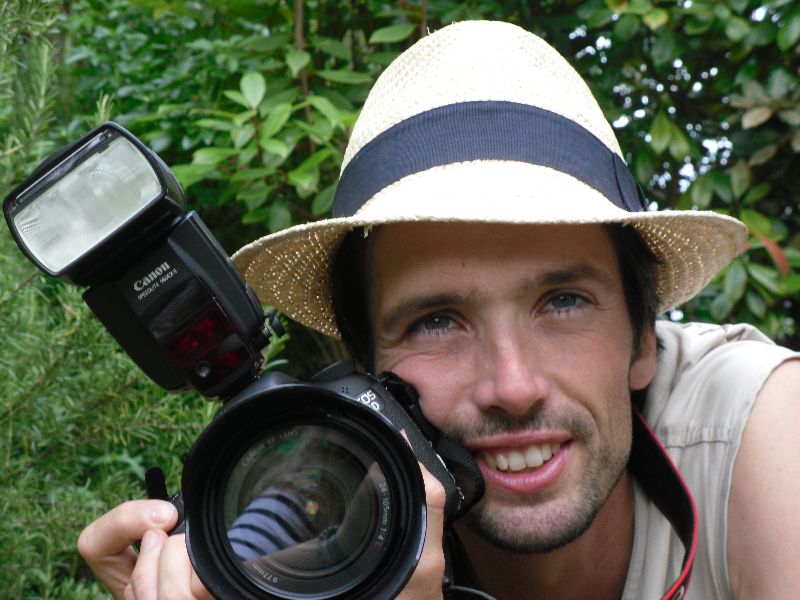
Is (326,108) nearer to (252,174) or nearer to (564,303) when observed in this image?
(252,174)

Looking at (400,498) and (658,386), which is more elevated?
(400,498)

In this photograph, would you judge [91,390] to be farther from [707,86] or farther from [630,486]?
[707,86]

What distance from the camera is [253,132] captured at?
6.59ft

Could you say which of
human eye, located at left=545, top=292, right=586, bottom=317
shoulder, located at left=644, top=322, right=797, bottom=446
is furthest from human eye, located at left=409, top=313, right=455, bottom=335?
shoulder, located at left=644, top=322, right=797, bottom=446

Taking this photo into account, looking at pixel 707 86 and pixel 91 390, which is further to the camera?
pixel 707 86

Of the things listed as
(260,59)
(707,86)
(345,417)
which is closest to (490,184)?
(345,417)

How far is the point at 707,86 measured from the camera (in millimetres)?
2436

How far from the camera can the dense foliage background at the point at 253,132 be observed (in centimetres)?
158

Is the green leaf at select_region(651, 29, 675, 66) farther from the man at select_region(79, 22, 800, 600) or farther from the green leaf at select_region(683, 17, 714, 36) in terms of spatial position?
the man at select_region(79, 22, 800, 600)

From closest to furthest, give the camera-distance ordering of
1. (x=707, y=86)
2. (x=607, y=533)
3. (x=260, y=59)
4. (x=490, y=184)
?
(x=490, y=184)
(x=607, y=533)
(x=260, y=59)
(x=707, y=86)

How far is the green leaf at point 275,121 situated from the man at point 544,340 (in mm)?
330

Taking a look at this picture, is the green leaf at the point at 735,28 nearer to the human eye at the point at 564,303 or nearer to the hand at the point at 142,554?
the human eye at the point at 564,303

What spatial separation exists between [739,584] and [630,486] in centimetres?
27

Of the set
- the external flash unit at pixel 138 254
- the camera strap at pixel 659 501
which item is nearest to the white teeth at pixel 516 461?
the camera strap at pixel 659 501
